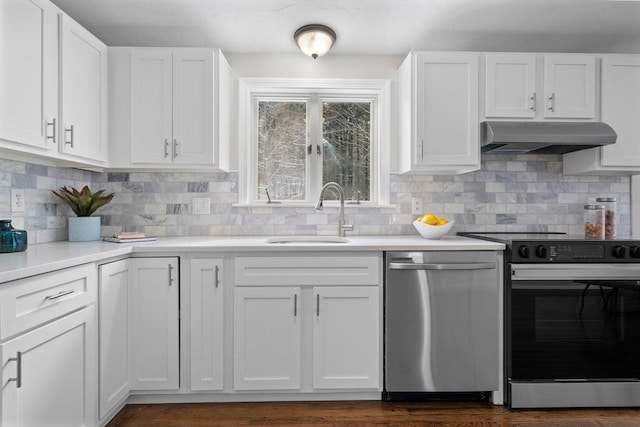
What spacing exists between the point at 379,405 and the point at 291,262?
96 centimetres

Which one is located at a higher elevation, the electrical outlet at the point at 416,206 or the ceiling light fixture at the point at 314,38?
the ceiling light fixture at the point at 314,38

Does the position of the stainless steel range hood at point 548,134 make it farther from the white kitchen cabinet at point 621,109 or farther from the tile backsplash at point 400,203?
the tile backsplash at point 400,203

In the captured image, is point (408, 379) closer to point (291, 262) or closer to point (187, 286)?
point (291, 262)

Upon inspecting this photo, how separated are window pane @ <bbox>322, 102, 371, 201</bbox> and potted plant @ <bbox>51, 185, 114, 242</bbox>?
62.5 inches

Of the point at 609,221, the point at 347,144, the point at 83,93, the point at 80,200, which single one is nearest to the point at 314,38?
the point at 347,144

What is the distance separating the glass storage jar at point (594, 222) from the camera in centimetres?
259

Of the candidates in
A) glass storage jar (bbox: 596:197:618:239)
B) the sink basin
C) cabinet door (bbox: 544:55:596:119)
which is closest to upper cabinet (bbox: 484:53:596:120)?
cabinet door (bbox: 544:55:596:119)

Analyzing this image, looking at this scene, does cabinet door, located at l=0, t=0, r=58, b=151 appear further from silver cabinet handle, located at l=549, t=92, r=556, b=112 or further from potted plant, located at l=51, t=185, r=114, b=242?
silver cabinet handle, located at l=549, t=92, r=556, b=112

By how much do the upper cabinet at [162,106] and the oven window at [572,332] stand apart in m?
2.09

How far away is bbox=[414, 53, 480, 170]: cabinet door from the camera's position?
2506 millimetres

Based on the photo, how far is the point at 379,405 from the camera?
2.24 meters

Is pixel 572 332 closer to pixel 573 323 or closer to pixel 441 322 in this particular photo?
pixel 573 323

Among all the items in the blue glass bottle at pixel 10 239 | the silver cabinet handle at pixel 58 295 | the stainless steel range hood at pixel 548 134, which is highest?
the stainless steel range hood at pixel 548 134

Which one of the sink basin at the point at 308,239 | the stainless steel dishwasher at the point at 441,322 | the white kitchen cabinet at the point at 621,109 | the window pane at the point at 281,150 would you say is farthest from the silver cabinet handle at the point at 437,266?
the white kitchen cabinet at the point at 621,109
